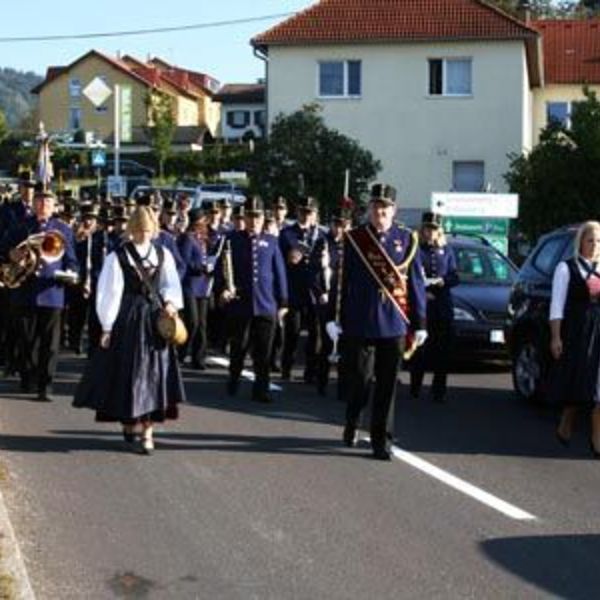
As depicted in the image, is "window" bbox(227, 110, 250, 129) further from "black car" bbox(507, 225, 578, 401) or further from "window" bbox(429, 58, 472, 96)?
"black car" bbox(507, 225, 578, 401)

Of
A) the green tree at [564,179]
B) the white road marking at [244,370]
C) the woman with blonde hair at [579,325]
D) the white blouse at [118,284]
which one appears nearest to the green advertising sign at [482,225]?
the green tree at [564,179]

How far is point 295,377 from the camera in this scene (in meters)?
14.2

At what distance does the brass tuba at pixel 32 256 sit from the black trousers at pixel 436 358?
360 centimetres

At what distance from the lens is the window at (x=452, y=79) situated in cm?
4084

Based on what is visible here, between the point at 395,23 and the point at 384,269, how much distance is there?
1319 inches

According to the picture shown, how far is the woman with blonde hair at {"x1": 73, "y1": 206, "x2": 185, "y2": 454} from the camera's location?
8.98 metres

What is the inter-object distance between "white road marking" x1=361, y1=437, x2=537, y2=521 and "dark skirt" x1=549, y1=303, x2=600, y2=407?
4.24 ft

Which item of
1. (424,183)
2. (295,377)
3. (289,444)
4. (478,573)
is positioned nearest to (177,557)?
(478,573)

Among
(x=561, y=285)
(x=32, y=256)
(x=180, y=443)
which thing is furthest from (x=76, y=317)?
(x=561, y=285)

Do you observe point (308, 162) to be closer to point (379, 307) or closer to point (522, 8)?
Result: point (379, 307)

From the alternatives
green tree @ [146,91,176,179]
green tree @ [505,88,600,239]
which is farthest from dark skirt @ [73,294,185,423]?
green tree @ [146,91,176,179]

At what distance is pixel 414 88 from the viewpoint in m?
41.1

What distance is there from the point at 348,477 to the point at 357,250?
175 cm

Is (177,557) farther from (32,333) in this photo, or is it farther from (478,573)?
(32,333)
